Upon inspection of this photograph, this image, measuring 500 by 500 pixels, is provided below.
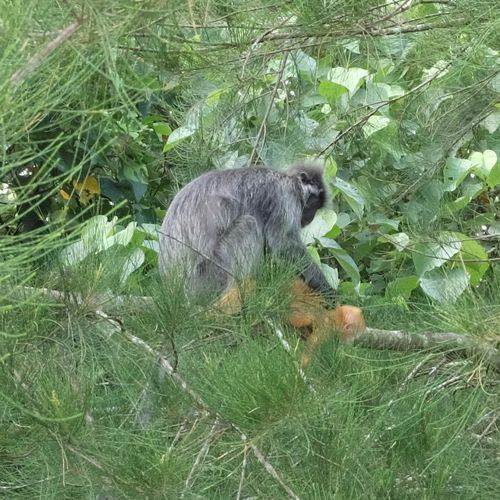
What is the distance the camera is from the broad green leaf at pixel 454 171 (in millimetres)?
3279

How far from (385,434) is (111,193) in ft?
8.26

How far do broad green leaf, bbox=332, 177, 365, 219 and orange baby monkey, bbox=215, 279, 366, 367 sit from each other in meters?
1.34

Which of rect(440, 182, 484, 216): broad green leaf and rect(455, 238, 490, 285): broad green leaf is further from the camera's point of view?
rect(440, 182, 484, 216): broad green leaf

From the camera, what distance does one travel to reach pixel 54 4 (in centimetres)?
150

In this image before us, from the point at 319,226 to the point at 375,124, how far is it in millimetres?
432

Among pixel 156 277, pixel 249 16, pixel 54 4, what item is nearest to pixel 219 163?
pixel 249 16

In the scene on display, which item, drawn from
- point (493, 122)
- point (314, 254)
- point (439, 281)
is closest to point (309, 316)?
point (439, 281)

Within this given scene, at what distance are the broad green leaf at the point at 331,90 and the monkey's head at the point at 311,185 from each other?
475 millimetres

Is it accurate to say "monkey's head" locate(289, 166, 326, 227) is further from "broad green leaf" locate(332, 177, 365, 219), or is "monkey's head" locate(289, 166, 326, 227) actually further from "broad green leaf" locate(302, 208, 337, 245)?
"broad green leaf" locate(332, 177, 365, 219)

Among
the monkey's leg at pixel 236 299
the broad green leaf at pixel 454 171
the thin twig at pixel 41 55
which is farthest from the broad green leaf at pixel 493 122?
the thin twig at pixel 41 55

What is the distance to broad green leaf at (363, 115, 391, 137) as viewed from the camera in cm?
364

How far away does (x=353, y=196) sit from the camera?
12.3ft

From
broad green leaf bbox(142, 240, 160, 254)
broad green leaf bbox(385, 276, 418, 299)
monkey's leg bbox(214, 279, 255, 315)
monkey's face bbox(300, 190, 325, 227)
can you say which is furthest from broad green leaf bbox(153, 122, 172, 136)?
monkey's leg bbox(214, 279, 255, 315)

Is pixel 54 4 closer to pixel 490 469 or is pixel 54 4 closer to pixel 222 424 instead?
pixel 222 424
